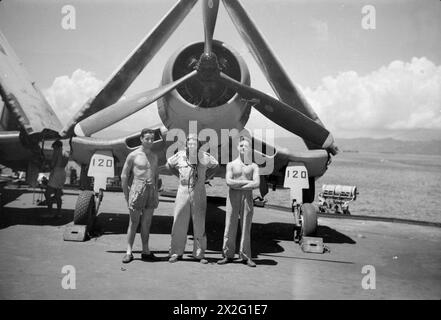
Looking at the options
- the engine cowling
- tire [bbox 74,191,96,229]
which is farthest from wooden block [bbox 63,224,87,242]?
the engine cowling

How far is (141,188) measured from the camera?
566cm

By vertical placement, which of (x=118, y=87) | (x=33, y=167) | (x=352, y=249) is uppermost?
Result: (x=118, y=87)

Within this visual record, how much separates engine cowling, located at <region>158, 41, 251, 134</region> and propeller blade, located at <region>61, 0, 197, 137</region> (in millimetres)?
1970

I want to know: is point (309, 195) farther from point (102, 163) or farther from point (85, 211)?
point (85, 211)

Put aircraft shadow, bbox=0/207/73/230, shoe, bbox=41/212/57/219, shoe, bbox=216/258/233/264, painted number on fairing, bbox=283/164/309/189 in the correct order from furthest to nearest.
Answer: shoe, bbox=41/212/57/219
aircraft shadow, bbox=0/207/73/230
painted number on fairing, bbox=283/164/309/189
shoe, bbox=216/258/233/264

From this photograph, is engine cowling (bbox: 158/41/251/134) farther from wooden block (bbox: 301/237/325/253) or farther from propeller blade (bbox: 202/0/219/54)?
wooden block (bbox: 301/237/325/253)

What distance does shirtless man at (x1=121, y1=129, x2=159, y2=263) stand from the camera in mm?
5664

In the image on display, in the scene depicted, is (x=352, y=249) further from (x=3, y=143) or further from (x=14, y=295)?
(x=3, y=143)

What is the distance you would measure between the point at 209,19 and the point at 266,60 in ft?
8.01

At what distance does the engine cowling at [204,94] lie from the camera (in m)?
7.07

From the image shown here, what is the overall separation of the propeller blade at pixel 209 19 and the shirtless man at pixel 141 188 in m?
2.01

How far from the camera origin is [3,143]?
28.2 ft

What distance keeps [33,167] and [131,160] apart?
253 inches
